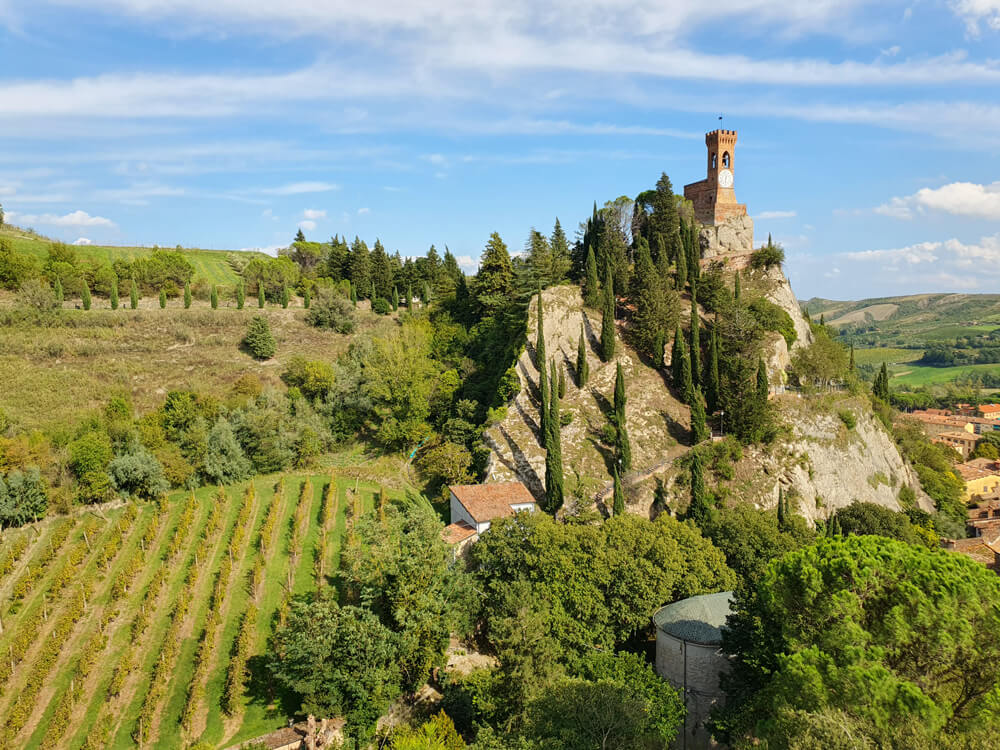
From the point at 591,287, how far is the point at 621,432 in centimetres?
1434

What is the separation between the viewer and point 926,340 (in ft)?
579

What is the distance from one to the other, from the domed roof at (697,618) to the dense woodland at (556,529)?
0.98m

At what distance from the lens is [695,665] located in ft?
71.4

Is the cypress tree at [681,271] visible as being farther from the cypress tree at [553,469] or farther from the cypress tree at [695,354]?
the cypress tree at [553,469]

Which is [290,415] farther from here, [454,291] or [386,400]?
[454,291]

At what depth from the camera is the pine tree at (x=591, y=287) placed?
44.2 metres

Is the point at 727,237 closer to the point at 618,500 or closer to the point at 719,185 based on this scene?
the point at 719,185

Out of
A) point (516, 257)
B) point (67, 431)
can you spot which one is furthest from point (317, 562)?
point (516, 257)

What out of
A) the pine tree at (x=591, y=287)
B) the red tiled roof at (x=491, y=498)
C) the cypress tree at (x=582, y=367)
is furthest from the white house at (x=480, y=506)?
the pine tree at (x=591, y=287)

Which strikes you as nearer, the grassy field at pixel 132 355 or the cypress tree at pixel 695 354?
the grassy field at pixel 132 355

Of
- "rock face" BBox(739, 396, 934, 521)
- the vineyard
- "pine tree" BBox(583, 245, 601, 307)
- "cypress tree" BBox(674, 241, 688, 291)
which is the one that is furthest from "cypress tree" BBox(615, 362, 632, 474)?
"cypress tree" BBox(674, 241, 688, 291)

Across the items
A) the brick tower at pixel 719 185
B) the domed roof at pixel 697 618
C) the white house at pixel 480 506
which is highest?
the brick tower at pixel 719 185

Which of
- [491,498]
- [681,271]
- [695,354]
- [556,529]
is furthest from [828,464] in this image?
[491,498]

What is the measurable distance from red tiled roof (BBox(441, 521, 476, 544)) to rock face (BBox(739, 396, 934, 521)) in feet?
54.6
